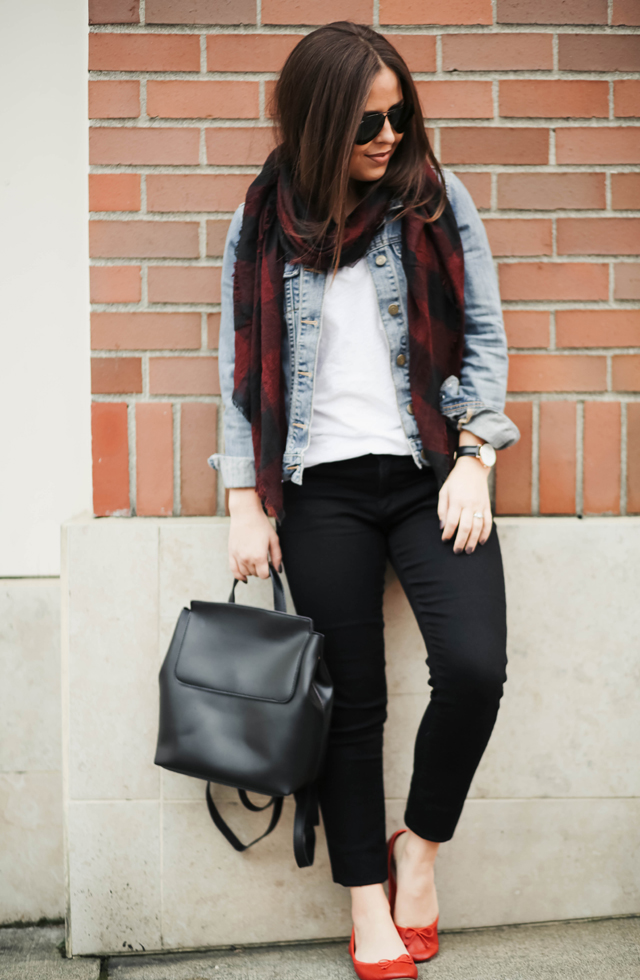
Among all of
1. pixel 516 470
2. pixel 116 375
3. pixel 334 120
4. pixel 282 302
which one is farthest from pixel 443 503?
pixel 116 375

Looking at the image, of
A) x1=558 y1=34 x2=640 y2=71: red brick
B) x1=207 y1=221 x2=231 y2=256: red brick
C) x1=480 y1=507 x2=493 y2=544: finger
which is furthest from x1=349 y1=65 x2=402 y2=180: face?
x1=480 y1=507 x2=493 y2=544: finger

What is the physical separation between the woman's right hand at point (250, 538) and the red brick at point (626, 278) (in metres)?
1.07

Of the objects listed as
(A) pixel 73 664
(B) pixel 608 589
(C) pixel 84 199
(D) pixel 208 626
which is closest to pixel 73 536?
(A) pixel 73 664

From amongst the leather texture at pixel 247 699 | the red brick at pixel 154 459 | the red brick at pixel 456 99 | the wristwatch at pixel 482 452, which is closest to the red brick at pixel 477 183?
the red brick at pixel 456 99

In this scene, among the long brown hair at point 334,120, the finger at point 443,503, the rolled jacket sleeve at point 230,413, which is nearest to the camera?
the long brown hair at point 334,120

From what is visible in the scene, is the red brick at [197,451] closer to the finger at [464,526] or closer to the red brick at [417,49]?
the finger at [464,526]

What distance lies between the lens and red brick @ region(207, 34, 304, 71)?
166cm

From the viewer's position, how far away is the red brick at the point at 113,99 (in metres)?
1.66

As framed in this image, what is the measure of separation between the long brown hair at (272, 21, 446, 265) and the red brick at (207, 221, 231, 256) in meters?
0.29

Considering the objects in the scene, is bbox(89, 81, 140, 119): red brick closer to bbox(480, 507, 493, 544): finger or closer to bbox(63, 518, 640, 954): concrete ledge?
bbox(63, 518, 640, 954): concrete ledge

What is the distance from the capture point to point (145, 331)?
1.71 meters

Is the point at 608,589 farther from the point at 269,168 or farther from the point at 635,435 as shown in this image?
the point at 269,168

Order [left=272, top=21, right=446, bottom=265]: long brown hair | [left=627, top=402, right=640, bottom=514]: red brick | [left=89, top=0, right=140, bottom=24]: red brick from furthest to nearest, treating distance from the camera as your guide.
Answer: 1. [left=627, top=402, right=640, bottom=514]: red brick
2. [left=89, top=0, right=140, bottom=24]: red brick
3. [left=272, top=21, right=446, bottom=265]: long brown hair

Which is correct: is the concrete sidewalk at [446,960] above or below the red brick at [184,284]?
below
